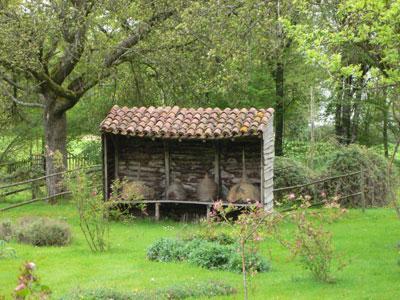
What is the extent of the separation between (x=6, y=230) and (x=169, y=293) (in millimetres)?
7602

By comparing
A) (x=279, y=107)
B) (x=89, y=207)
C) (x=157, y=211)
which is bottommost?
(x=157, y=211)

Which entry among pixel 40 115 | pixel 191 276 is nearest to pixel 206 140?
pixel 191 276

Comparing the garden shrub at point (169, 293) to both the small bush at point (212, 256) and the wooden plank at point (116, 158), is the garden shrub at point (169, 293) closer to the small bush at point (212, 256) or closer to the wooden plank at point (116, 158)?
the small bush at point (212, 256)

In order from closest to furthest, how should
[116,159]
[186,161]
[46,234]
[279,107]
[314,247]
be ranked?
[314,247] → [46,234] → [186,161] → [116,159] → [279,107]

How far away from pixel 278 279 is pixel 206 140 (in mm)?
7328

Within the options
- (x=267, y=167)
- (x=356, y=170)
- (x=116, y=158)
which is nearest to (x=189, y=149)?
(x=116, y=158)

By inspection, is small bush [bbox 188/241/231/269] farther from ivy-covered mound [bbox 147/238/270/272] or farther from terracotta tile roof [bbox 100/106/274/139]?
terracotta tile roof [bbox 100/106/274/139]

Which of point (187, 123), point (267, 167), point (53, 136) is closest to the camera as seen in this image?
point (267, 167)

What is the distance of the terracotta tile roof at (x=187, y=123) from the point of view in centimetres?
1717

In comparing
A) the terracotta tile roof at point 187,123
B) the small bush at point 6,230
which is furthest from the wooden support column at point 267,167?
the small bush at point 6,230

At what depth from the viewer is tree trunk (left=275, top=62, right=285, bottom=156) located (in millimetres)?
26688

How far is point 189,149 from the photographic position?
61.4 feet

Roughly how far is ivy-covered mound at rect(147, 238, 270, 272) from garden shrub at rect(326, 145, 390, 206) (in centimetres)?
949

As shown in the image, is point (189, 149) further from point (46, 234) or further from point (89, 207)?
point (46, 234)
